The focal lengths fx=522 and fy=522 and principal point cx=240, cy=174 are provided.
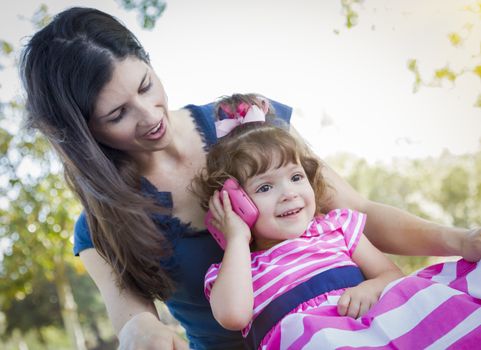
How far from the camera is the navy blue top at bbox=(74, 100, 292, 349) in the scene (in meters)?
1.58

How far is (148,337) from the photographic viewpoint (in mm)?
1228

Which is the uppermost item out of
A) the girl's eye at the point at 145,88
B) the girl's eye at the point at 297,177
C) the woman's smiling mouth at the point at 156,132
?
the girl's eye at the point at 145,88

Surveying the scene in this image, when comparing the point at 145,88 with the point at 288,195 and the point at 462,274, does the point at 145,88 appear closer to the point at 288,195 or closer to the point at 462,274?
the point at 288,195

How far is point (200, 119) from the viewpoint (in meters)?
1.74

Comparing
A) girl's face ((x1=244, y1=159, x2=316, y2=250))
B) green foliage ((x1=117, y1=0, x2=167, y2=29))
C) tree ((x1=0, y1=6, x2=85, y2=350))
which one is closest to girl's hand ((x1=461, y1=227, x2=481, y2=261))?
girl's face ((x1=244, y1=159, x2=316, y2=250))

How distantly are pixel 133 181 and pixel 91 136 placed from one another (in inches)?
8.1

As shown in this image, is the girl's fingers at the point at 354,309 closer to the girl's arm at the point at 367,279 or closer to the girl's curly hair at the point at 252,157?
the girl's arm at the point at 367,279

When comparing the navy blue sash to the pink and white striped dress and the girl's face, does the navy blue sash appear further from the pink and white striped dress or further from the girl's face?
the girl's face

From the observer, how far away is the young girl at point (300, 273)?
1028 mm

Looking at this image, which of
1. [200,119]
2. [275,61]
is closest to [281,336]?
[200,119]

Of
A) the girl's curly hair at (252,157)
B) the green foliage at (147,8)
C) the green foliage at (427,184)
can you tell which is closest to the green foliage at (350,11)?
the green foliage at (147,8)

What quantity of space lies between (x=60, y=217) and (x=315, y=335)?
3683 mm

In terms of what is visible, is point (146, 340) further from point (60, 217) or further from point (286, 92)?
point (60, 217)

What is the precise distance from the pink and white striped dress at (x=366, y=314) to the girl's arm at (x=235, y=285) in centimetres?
6
